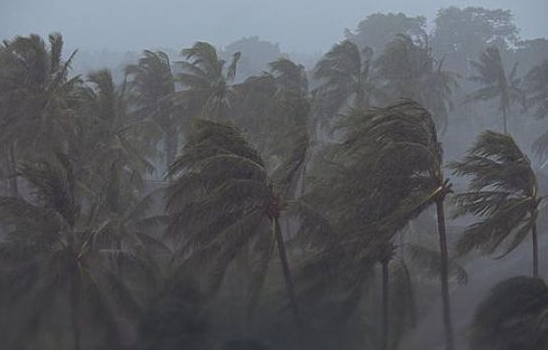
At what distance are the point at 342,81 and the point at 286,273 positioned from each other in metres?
16.6

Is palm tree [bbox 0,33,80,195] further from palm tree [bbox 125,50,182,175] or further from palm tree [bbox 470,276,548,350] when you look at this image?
palm tree [bbox 470,276,548,350]

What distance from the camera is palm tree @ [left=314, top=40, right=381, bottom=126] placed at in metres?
27.6

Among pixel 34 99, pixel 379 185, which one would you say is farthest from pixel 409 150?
pixel 34 99

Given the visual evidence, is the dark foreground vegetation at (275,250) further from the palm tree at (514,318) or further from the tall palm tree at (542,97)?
the tall palm tree at (542,97)

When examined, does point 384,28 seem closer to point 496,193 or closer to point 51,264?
point 496,193

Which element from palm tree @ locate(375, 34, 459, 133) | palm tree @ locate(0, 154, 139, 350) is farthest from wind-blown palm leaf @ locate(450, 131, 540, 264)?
palm tree @ locate(375, 34, 459, 133)

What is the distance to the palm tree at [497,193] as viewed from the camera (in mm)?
12742

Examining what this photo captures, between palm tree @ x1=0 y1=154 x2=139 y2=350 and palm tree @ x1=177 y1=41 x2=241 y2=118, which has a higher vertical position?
palm tree @ x1=177 y1=41 x2=241 y2=118

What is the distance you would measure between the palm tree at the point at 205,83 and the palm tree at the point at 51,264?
34.0 feet

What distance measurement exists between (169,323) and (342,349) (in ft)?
11.9

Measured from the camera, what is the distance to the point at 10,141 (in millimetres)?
18781

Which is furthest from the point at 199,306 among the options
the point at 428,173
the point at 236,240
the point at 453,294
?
the point at 453,294

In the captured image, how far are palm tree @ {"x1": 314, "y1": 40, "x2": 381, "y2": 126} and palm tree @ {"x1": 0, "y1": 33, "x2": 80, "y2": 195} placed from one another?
459 inches

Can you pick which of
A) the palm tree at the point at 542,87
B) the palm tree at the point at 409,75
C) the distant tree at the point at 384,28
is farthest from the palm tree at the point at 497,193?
the distant tree at the point at 384,28
